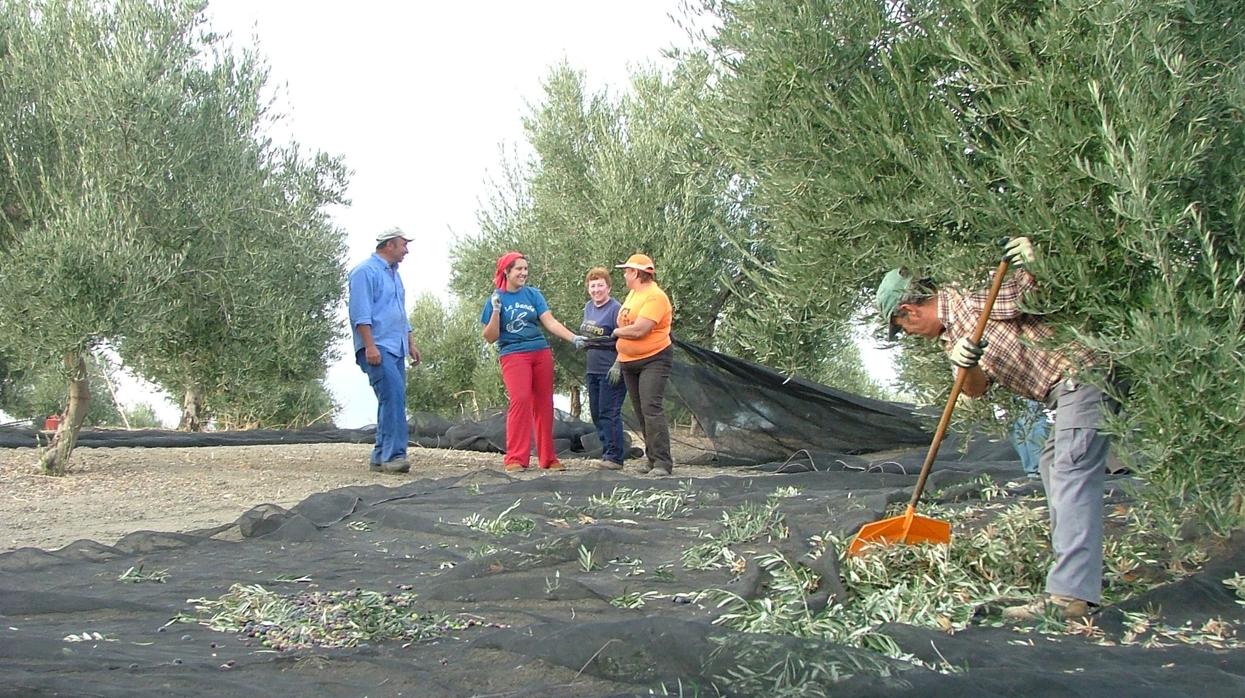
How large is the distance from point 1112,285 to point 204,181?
8.75m

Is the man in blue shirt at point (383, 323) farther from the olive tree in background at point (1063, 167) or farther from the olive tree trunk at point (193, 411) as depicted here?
the olive tree trunk at point (193, 411)

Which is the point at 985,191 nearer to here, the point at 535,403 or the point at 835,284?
the point at 835,284

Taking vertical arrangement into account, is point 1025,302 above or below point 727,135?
below

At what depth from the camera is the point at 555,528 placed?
21.6 ft

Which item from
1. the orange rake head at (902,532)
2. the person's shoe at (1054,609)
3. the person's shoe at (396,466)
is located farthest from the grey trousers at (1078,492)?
the person's shoe at (396,466)

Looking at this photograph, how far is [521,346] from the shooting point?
35.3 feet

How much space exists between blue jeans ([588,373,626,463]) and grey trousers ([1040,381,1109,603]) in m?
6.99

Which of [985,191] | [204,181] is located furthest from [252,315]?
[985,191]

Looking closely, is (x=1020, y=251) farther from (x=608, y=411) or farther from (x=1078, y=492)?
(x=608, y=411)

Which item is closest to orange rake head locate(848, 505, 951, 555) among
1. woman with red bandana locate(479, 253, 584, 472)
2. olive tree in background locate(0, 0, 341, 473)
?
woman with red bandana locate(479, 253, 584, 472)

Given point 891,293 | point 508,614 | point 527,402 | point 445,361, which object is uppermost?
point 445,361

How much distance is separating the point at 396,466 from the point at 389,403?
26.9 inches

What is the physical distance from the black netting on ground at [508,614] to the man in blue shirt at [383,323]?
275cm

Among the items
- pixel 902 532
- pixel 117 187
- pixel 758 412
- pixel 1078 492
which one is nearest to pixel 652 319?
pixel 758 412
